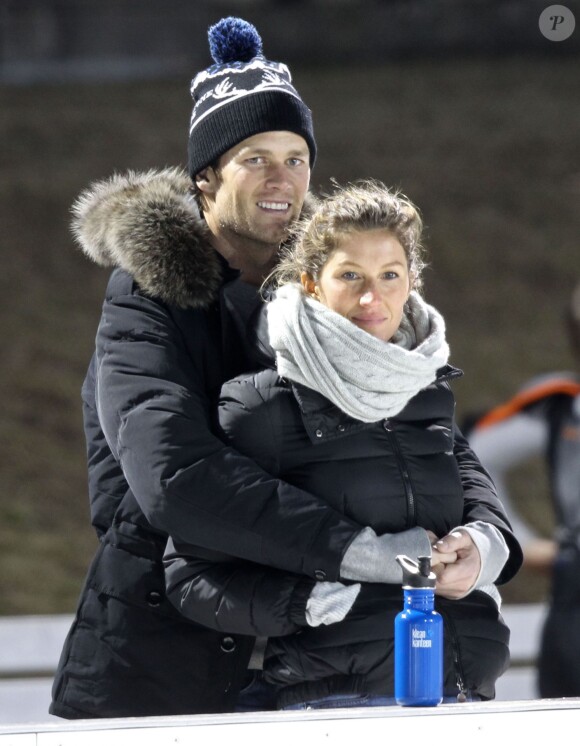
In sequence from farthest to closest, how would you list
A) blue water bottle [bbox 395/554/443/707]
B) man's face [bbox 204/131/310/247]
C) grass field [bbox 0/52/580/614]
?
grass field [bbox 0/52/580/614], man's face [bbox 204/131/310/247], blue water bottle [bbox 395/554/443/707]

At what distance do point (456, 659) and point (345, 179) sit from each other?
861 centimetres

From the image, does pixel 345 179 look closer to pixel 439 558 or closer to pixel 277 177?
pixel 277 177

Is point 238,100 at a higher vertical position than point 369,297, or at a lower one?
higher

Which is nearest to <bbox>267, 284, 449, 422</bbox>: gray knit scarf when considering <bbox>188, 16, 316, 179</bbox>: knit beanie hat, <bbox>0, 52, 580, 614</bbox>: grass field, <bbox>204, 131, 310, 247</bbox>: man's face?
<bbox>204, 131, 310, 247</bbox>: man's face

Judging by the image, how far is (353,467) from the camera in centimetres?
187

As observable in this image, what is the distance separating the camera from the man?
1828mm

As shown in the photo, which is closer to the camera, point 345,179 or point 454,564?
point 454,564

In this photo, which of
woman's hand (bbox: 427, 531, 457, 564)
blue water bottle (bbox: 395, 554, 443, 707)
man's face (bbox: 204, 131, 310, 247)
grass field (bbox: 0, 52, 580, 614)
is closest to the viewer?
blue water bottle (bbox: 395, 554, 443, 707)

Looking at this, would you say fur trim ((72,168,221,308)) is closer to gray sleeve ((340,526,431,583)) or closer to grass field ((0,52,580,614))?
gray sleeve ((340,526,431,583))

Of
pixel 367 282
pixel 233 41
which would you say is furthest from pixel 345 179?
pixel 367 282

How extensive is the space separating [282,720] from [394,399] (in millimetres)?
465

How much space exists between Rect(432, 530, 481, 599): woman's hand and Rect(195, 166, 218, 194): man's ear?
0.70 metres

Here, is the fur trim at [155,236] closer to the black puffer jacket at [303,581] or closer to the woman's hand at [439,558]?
the black puffer jacket at [303,581]

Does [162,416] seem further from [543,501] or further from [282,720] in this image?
[543,501]
